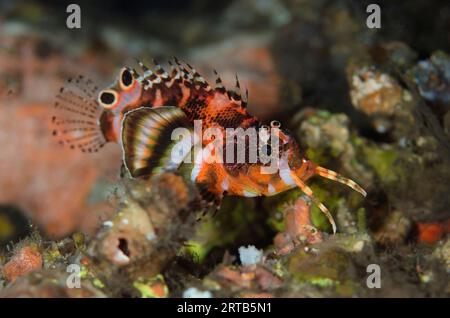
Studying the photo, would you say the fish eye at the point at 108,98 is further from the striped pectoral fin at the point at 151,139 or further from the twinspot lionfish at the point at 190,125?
the striped pectoral fin at the point at 151,139

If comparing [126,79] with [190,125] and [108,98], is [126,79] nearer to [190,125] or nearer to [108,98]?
[108,98]

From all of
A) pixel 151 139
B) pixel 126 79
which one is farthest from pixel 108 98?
pixel 151 139

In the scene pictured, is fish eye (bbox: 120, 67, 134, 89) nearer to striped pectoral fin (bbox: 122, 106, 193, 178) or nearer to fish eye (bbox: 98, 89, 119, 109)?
fish eye (bbox: 98, 89, 119, 109)

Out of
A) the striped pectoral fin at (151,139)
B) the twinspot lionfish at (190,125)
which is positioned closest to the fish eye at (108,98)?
the twinspot lionfish at (190,125)
